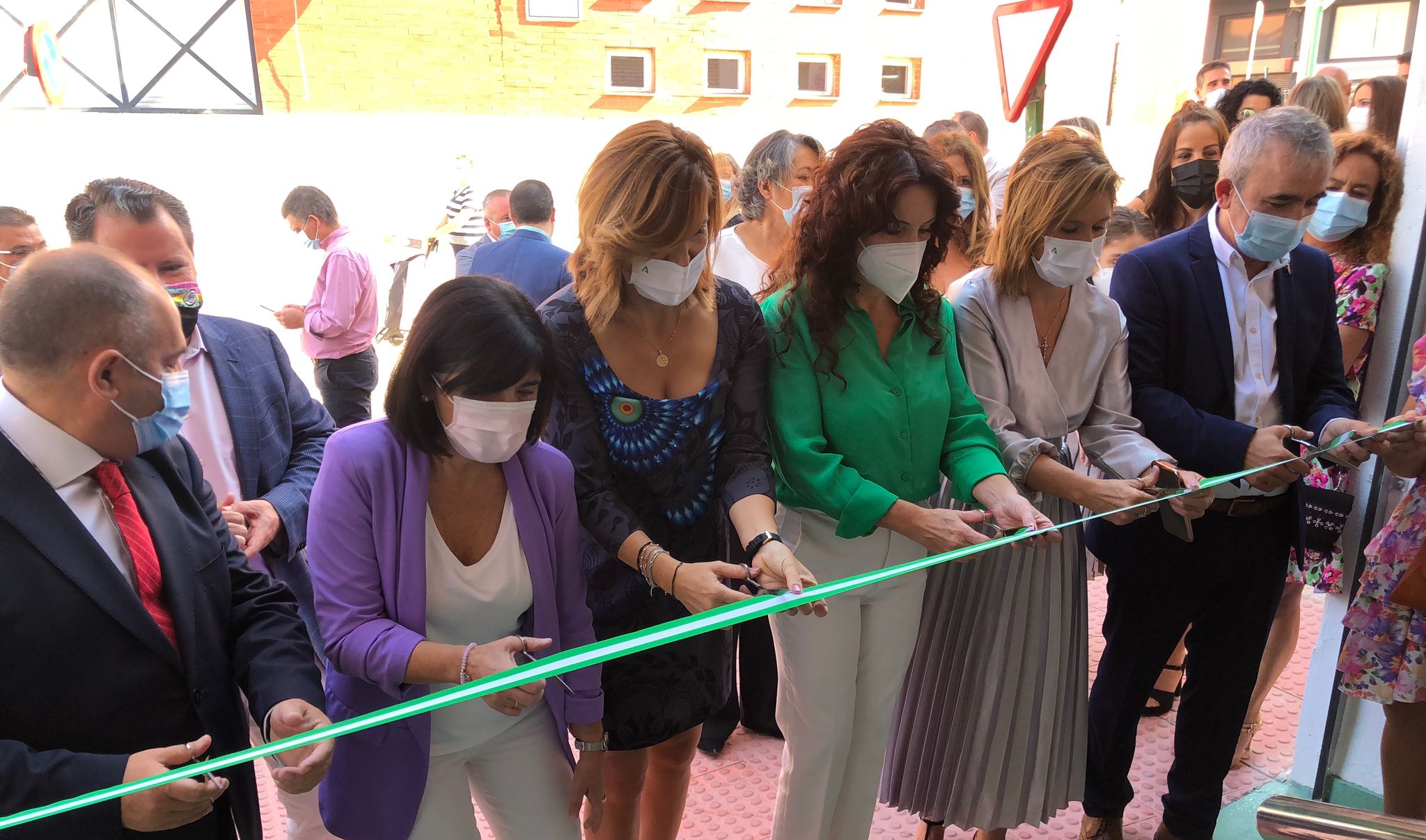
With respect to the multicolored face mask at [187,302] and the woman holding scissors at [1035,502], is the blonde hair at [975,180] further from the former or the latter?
the multicolored face mask at [187,302]

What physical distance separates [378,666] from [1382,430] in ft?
7.90

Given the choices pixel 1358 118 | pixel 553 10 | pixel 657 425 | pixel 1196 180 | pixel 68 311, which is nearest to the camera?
pixel 68 311

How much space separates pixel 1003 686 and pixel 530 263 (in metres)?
3.29

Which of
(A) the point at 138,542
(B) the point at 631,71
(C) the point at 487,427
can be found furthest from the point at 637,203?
(B) the point at 631,71

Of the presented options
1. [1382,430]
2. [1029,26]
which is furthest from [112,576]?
[1029,26]

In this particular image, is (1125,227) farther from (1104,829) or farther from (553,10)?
(553,10)

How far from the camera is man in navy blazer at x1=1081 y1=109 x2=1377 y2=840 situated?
2.38m

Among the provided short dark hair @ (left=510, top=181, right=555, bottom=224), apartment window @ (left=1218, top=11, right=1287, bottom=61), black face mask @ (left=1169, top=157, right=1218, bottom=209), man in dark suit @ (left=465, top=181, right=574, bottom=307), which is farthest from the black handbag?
apartment window @ (left=1218, top=11, right=1287, bottom=61)

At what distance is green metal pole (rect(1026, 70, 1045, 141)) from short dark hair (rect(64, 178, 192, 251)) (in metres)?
4.31

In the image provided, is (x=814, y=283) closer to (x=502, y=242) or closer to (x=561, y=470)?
(x=561, y=470)

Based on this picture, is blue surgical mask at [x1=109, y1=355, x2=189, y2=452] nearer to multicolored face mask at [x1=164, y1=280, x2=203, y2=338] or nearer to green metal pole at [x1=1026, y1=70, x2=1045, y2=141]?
multicolored face mask at [x1=164, y1=280, x2=203, y2=338]

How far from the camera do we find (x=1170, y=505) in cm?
229

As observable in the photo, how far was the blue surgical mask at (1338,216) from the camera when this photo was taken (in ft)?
9.74

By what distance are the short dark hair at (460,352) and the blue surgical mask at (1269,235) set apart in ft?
6.05
